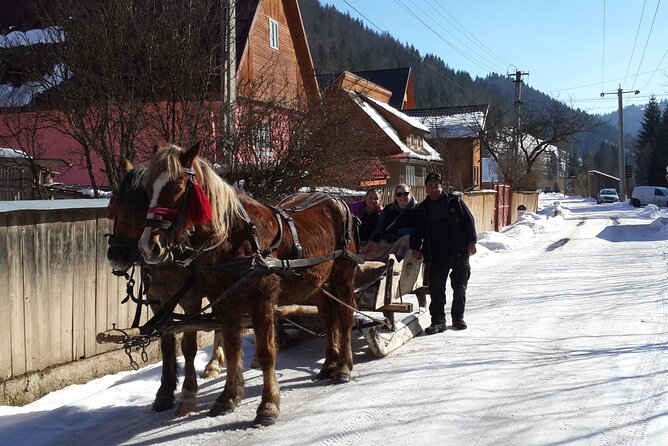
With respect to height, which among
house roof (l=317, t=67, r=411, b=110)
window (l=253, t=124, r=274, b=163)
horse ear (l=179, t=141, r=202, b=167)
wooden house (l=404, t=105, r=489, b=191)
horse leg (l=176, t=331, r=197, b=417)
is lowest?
horse leg (l=176, t=331, r=197, b=417)

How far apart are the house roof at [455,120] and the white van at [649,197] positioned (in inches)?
500

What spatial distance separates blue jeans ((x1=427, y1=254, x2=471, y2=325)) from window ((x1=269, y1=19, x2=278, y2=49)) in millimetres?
15609

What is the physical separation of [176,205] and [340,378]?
8.11 feet

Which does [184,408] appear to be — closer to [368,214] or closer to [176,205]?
[176,205]

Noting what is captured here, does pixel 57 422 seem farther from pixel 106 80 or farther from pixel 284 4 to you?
pixel 284 4

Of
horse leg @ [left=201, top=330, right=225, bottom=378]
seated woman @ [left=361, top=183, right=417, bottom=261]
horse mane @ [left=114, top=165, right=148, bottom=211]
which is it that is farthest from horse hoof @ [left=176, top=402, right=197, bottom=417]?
A: seated woman @ [left=361, top=183, right=417, bottom=261]

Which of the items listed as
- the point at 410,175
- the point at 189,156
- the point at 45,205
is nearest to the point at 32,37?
the point at 45,205

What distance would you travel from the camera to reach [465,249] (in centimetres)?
784

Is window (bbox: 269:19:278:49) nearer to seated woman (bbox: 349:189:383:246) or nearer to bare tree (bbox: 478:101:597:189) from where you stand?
seated woman (bbox: 349:189:383:246)

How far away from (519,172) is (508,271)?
34.7 m

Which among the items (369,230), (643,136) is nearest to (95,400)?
(369,230)

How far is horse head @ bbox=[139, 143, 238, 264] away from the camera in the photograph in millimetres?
3975

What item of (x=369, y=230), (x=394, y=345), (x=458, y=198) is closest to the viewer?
(x=394, y=345)

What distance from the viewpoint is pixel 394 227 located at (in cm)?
813
